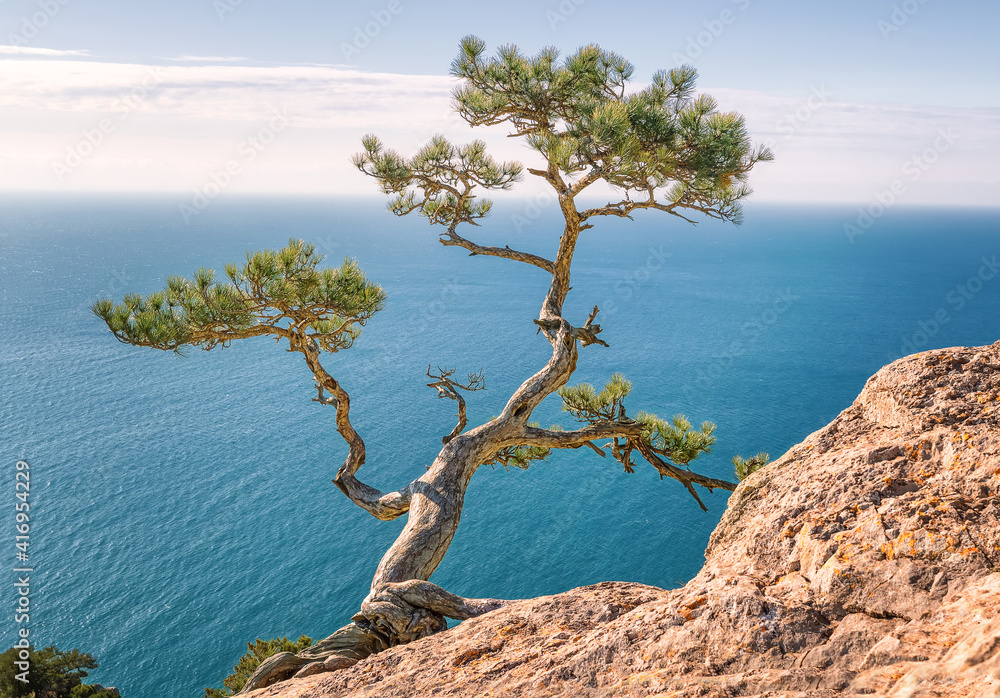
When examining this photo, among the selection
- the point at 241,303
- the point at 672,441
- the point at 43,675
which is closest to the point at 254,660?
the point at 43,675

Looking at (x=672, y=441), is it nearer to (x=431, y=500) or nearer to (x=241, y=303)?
(x=431, y=500)

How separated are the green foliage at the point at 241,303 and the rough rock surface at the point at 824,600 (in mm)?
4520

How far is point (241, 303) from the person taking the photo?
676 centimetres

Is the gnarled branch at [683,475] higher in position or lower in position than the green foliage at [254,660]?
higher

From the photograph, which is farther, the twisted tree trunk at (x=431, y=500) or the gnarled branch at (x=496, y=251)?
the gnarled branch at (x=496, y=251)

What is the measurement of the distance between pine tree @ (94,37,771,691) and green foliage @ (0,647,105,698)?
12.4 m

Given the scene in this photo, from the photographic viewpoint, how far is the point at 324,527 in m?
33.6

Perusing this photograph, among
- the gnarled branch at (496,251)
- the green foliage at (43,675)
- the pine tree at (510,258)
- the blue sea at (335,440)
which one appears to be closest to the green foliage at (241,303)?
the pine tree at (510,258)

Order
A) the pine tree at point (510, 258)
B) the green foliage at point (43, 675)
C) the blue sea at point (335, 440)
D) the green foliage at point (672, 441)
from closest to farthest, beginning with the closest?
the pine tree at point (510, 258), the green foliage at point (672, 441), the green foliage at point (43, 675), the blue sea at point (335, 440)

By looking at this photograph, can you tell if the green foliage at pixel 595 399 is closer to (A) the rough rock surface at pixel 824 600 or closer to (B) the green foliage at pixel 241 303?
(B) the green foliage at pixel 241 303

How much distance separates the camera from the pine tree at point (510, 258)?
655 centimetres

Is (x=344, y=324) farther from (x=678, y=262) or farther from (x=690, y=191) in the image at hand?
(x=678, y=262)

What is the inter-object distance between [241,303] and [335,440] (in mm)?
37836

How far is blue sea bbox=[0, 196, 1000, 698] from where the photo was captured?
28.4 meters
